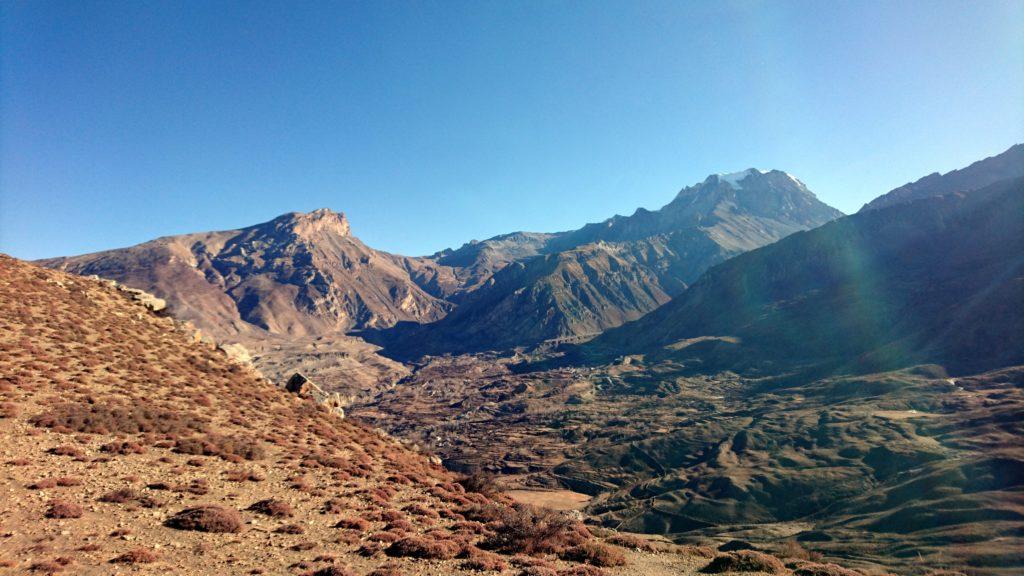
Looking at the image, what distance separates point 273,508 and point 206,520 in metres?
3.10

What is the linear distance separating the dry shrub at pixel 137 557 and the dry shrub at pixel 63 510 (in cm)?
349

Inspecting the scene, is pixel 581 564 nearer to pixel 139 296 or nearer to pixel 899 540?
pixel 899 540

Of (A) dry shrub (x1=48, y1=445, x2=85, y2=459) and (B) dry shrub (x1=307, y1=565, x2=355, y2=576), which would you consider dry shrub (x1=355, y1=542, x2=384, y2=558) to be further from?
(A) dry shrub (x1=48, y1=445, x2=85, y2=459)

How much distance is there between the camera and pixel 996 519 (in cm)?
4594

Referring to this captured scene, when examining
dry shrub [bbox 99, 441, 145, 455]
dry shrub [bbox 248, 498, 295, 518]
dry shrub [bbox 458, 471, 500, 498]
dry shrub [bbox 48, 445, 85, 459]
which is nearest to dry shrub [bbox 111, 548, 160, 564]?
dry shrub [bbox 248, 498, 295, 518]

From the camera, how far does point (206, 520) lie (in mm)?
16688

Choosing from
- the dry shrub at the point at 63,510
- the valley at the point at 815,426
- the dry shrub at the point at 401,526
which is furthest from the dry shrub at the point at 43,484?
the valley at the point at 815,426

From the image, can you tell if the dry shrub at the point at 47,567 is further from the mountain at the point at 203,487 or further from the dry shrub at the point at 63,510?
the dry shrub at the point at 63,510

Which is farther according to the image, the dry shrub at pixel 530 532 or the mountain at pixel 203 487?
the dry shrub at pixel 530 532

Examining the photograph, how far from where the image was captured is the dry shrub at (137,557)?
13459 millimetres

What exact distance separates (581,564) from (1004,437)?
297ft

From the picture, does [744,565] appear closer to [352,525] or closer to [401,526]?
[401,526]

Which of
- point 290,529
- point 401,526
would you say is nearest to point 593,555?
point 401,526

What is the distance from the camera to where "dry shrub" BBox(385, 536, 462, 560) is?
17516mm
